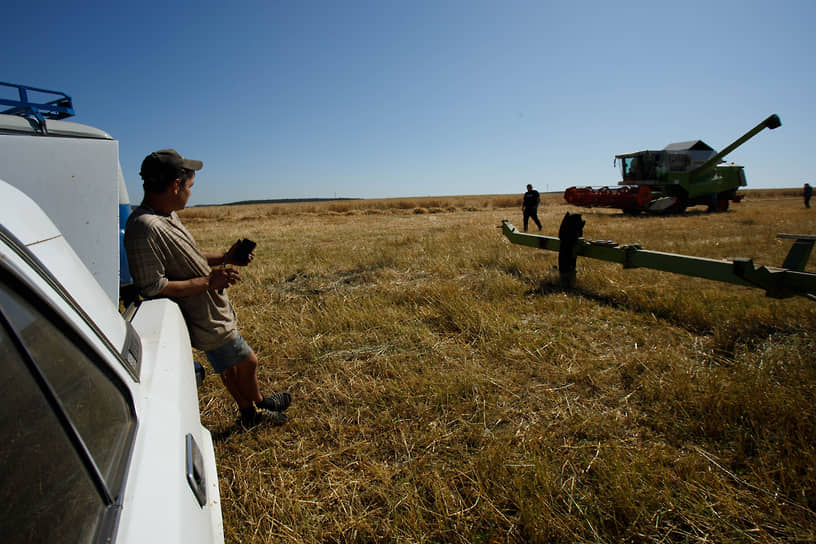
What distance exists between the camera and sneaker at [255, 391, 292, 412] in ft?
8.05

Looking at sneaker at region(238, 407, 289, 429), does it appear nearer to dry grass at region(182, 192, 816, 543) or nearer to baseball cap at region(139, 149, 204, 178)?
dry grass at region(182, 192, 816, 543)

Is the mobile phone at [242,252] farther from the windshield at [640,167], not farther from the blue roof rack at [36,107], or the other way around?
the windshield at [640,167]

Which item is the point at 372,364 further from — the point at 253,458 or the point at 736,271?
the point at 736,271

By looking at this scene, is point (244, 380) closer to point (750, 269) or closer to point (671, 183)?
point (750, 269)

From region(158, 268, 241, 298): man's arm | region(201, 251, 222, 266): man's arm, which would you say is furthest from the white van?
region(201, 251, 222, 266): man's arm

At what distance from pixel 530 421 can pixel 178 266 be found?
2.21 metres

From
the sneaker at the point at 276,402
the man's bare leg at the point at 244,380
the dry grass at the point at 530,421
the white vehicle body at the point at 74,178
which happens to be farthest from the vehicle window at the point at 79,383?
the white vehicle body at the point at 74,178

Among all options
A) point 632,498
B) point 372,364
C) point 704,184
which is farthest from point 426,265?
point 704,184

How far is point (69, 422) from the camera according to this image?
2.27ft

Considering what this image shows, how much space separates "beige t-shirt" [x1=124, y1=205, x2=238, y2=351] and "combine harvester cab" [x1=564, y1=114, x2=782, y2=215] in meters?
18.6

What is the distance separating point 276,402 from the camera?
2.52 m

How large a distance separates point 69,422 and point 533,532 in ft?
A: 5.60

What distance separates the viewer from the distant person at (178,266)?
1722 mm

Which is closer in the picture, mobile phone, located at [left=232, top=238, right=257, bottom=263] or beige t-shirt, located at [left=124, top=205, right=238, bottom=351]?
beige t-shirt, located at [left=124, top=205, right=238, bottom=351]
